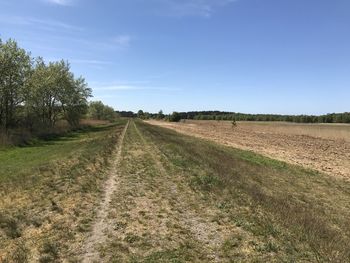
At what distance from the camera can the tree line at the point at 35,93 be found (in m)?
34.5

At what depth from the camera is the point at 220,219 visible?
927cm

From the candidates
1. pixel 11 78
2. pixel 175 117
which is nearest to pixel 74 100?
pixel 11 78

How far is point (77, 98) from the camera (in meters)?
62.5

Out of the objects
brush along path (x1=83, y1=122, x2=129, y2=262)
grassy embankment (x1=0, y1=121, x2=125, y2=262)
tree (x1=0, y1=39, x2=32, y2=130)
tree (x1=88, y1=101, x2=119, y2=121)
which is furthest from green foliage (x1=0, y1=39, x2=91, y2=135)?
tree (x1=88, y1=101, x2=119, y2=121)

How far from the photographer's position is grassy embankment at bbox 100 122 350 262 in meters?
7.09

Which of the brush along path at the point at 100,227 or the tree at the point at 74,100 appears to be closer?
the brush along path at the point at 100,227

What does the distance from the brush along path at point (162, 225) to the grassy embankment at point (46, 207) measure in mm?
806

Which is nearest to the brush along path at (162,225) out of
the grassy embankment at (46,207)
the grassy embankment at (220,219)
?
the grassy embankment at (220,219)

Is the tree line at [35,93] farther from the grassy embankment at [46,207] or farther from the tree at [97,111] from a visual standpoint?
the tree at [97,111]

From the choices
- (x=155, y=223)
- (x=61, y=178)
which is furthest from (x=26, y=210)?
(x=61, y=178)

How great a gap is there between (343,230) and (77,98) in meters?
57.1

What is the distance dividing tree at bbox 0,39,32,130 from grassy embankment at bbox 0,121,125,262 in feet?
62.0

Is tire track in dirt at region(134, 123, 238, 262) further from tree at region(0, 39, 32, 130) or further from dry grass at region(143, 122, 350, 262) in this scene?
tree at region(0, 39, 32, 130)

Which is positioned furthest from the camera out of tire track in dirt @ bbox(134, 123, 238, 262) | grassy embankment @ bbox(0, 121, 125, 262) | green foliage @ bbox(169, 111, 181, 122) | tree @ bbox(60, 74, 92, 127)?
green foliage @ bbox(169, 111, 181, 122)
